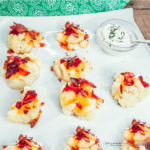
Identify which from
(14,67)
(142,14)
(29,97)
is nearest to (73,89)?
(29,97)

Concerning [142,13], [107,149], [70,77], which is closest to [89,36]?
[70,77]

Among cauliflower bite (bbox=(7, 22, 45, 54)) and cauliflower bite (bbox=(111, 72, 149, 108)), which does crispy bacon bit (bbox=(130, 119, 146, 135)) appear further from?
cauliflower bite (bbox=(7, 22, 45, 54))

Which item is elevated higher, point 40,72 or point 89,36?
point 89,36

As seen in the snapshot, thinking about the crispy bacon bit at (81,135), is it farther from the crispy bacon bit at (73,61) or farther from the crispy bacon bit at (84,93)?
the crispy bacon bit at (73,61)

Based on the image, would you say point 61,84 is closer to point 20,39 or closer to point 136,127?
point 20,39

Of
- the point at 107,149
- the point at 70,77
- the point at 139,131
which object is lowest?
the point at 107,149

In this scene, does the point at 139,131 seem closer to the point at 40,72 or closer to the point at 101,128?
the point at 101,128

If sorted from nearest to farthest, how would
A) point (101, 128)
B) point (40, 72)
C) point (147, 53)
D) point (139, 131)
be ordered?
1. point (139, 131)
2. point (101, 128)
3. point (40, 72)
4. point (147, 53)

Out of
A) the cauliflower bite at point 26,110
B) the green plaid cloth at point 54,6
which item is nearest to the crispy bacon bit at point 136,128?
the cauliflower bite at point 26,110
